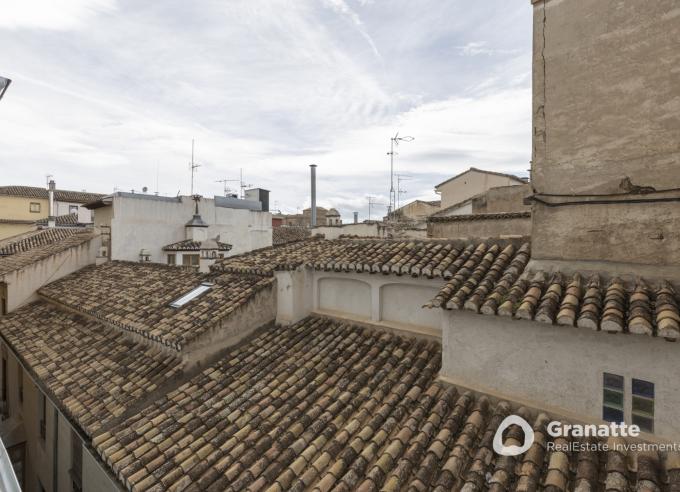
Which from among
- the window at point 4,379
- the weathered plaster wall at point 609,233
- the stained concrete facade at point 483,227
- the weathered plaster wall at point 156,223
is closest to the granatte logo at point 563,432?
the weathered plaster wall at point 609,233

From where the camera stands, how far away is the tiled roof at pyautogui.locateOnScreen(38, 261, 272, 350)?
27.9ft

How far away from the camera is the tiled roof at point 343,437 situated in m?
4.10

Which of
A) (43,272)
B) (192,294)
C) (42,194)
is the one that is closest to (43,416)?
(43,272)

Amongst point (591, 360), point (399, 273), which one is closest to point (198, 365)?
point (399, 273)

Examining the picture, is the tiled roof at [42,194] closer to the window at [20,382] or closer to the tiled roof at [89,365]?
the window at [20,382]

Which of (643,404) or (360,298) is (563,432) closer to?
(643,404)

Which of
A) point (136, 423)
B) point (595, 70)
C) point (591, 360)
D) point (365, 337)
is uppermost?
point (595, 70)

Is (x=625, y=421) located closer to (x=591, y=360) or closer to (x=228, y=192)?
(x=591, y=360)

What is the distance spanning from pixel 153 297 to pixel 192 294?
1563mm

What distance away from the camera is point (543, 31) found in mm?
6000

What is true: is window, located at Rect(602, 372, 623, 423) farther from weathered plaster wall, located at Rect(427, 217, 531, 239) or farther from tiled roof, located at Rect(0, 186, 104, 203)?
tiled roof, located at Rect(0, 186, 104, 203)

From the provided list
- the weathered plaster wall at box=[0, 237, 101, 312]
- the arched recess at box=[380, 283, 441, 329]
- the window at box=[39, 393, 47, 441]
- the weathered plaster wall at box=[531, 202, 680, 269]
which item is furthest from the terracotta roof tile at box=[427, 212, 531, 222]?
the weathered plaster wall at box=[0, 237, 101, 312]

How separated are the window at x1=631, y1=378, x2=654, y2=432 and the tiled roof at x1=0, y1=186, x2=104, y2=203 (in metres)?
50.8

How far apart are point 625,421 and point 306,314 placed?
6952 millimetres
